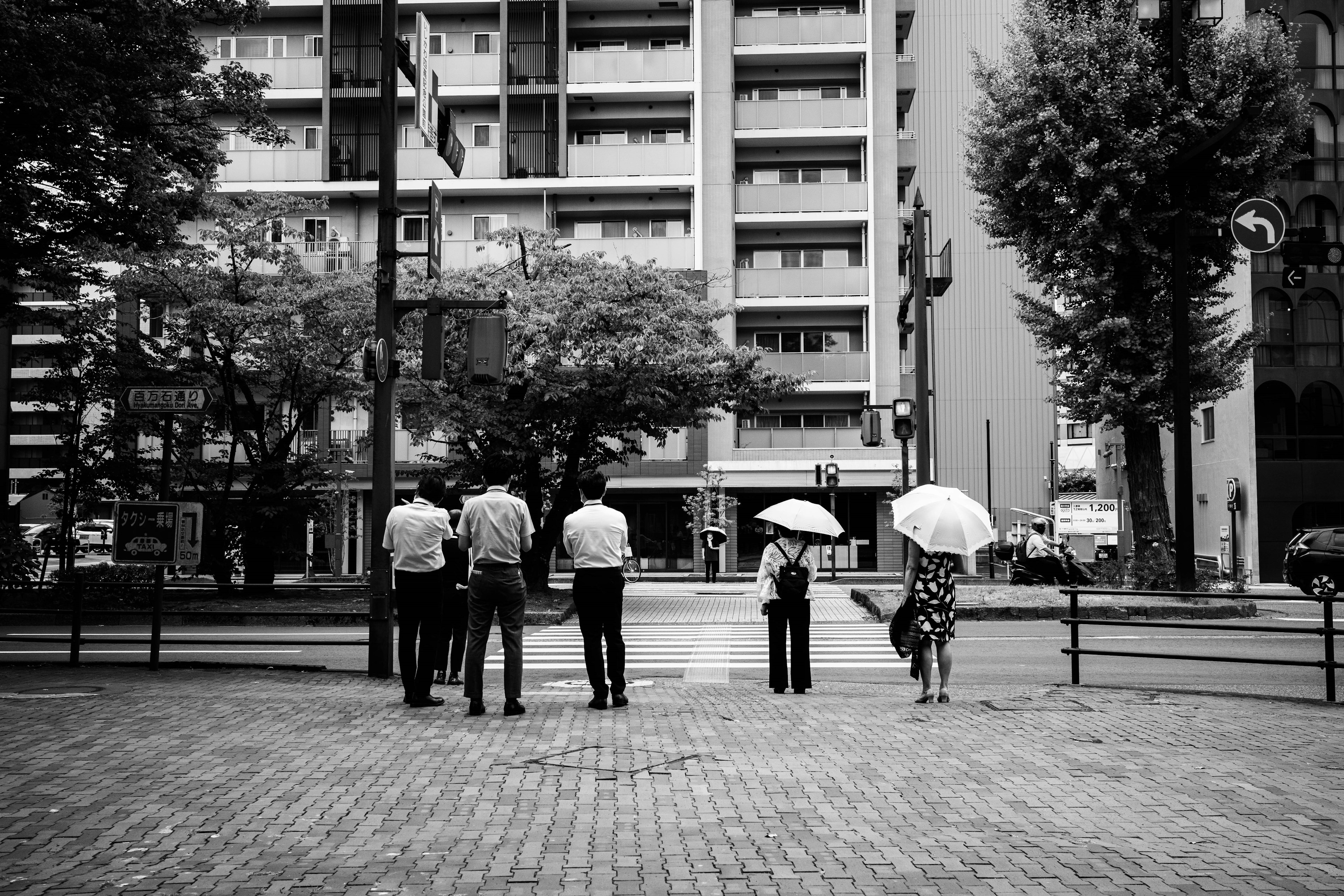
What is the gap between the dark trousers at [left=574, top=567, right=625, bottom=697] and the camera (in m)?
8.81

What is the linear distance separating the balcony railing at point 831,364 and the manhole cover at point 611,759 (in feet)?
115

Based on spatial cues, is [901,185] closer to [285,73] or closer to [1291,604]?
[285,73]

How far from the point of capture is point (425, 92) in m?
11.4

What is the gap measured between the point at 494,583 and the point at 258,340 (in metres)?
19.4

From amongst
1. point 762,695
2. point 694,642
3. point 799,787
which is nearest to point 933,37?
point 694,642

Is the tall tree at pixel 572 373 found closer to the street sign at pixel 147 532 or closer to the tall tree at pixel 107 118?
the tall tree at pixel 107 118

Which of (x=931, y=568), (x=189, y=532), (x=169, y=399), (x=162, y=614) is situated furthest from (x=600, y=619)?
(x=162, y=614)

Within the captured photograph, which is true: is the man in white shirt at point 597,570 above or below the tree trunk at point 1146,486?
below

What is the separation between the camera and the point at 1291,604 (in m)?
24.2

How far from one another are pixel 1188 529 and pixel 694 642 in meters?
8.54

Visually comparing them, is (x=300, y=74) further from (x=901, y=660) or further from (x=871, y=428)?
(x=901, y=660)

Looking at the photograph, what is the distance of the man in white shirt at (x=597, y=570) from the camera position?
880 centimetres

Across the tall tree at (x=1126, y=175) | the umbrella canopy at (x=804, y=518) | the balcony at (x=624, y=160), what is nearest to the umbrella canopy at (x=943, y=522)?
the umbrella canopy at (x=804, y=518)

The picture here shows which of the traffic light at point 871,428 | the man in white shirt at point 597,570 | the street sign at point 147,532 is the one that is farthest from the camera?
the traffic light at point 871,428
